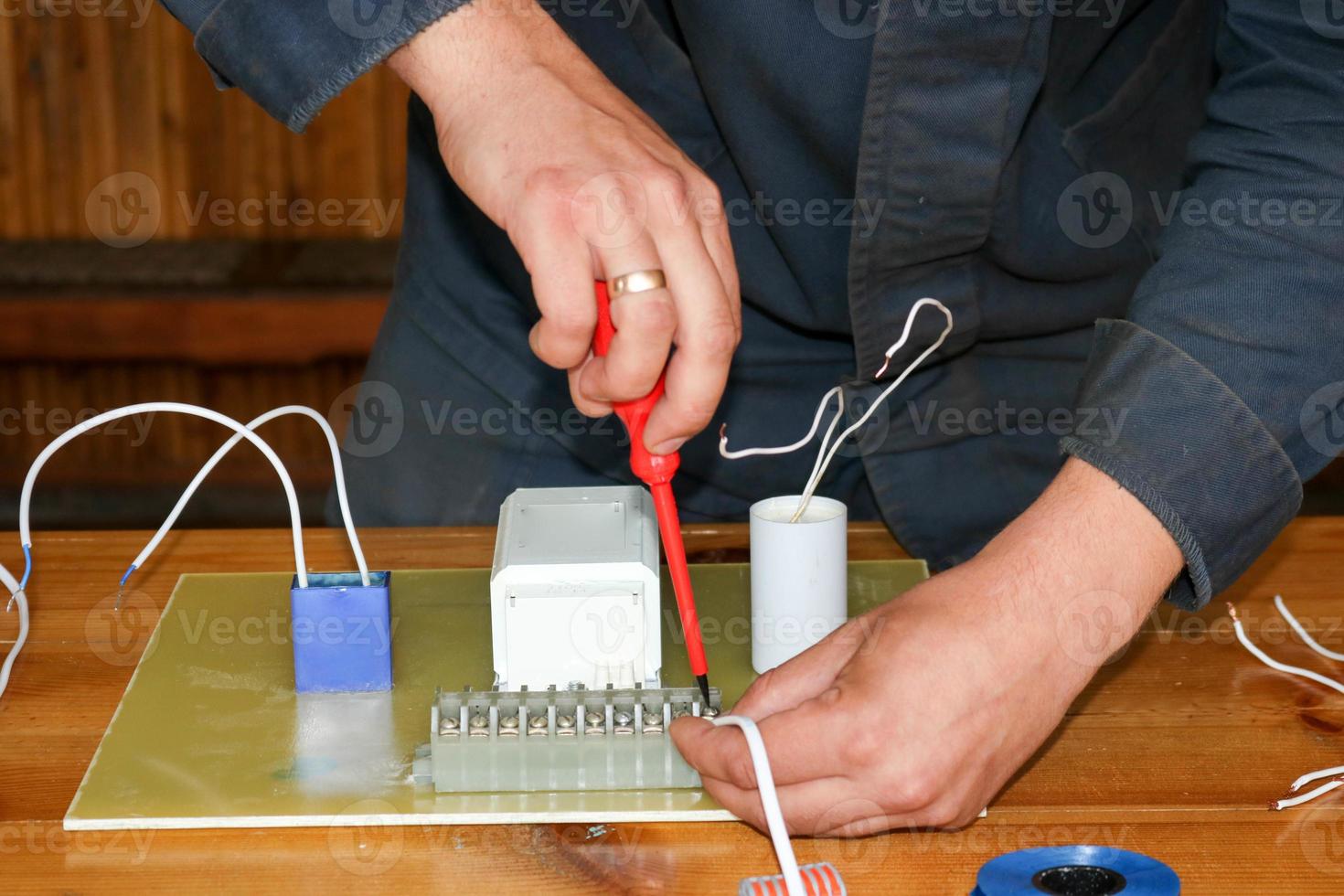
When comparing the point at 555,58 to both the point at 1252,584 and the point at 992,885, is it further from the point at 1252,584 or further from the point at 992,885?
the point at 1252,584

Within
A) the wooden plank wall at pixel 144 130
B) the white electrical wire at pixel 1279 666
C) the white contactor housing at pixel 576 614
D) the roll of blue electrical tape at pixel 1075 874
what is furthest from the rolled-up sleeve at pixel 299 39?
the wooden plank wall at pixel 144 130

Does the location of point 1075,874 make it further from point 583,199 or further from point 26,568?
point 26,568

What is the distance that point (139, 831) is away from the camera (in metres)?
0.79

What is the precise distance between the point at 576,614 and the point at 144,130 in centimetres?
266

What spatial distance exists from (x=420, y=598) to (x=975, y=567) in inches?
17.6

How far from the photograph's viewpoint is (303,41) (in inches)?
34.7

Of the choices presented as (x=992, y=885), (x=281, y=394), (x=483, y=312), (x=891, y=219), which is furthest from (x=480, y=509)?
(x=281, y=394)

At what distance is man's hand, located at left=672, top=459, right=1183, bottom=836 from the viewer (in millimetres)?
777

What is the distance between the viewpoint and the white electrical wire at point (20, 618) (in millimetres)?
962

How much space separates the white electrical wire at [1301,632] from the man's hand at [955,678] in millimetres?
194

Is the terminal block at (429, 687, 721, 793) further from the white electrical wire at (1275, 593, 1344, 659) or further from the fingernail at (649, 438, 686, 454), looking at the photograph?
the white electrical wire at (1275, 593, 1344, 659)

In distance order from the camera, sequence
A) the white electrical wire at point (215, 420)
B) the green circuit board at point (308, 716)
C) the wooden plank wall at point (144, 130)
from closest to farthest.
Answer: the green circuit board at point (308, 716) < the white electrical wire at point (215, 420) < the wooden plank wall at point (144, 130)

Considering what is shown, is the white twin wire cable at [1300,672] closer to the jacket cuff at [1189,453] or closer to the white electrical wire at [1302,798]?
the white electrical wire at [1302,798]

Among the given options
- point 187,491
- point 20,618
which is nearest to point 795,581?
point 187,491
